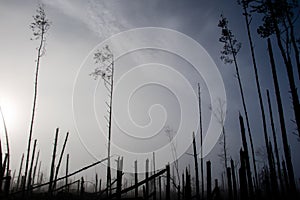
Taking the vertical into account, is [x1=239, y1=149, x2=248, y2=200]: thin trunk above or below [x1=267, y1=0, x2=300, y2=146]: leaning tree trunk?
below

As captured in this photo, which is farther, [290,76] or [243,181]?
[290,76]

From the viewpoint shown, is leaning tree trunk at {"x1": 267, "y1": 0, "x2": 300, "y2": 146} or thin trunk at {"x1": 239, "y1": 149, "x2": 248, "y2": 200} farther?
leaning tree trunk at {"x1": 267, "y1": 0, "x2": 300, "y2": 146}

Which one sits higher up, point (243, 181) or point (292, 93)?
point (292, 93)

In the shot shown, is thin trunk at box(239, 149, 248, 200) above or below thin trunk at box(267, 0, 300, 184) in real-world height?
below

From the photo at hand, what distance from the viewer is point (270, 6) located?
39.0 ft

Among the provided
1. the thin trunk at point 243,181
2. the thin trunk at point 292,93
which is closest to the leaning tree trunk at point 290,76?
the thin trunk at point 292,93

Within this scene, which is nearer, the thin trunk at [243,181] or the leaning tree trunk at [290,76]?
the thin trunk at [243,181]

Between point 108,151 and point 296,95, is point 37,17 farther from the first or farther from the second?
point 296,95

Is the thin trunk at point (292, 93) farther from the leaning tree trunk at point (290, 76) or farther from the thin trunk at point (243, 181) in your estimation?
the thin trunk at point (243, 181)

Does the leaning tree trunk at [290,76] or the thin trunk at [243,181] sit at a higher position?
the leaning tree trunk at [290,76]

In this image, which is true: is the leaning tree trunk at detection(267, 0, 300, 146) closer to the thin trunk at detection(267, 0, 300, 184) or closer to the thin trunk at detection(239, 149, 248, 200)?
the thin trunk at detection(267, 0, 300, 184)

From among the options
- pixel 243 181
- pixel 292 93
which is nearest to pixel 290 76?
pixel 292 93

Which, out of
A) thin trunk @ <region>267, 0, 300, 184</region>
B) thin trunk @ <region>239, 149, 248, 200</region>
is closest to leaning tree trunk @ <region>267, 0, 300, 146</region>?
thin trunk @ <region>267, 0, 300, 184</region>

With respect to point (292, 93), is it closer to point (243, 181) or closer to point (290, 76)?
point (290, 76)
